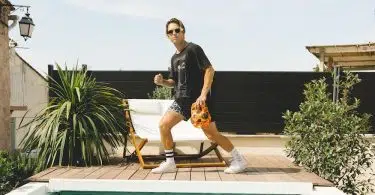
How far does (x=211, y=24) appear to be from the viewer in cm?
896

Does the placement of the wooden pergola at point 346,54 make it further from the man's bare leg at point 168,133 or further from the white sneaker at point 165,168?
the white sneaker at point 165,168

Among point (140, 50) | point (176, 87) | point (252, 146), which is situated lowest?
point (252, 146)

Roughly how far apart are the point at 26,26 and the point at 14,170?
4.26 meters

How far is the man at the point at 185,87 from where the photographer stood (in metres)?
4.36

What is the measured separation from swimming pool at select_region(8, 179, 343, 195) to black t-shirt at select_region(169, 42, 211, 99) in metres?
1.00

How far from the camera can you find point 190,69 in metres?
4.41

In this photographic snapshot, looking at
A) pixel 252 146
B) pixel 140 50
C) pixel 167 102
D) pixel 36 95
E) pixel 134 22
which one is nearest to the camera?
pixel 167 102

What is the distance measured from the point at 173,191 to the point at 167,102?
216cm

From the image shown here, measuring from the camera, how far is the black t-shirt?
172 inches

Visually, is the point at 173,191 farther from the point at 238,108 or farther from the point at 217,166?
the point at 238,108

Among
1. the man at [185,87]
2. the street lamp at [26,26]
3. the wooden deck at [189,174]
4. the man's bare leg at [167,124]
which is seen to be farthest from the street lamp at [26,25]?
the man's bare leg at [167,124]

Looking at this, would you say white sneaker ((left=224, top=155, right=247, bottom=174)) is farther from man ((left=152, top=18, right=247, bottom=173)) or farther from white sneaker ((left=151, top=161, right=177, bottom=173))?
white sneaker ((left=151, top=161, right=177, bottom=173))

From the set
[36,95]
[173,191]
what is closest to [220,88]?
[173,191]

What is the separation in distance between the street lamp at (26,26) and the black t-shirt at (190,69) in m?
4.68
